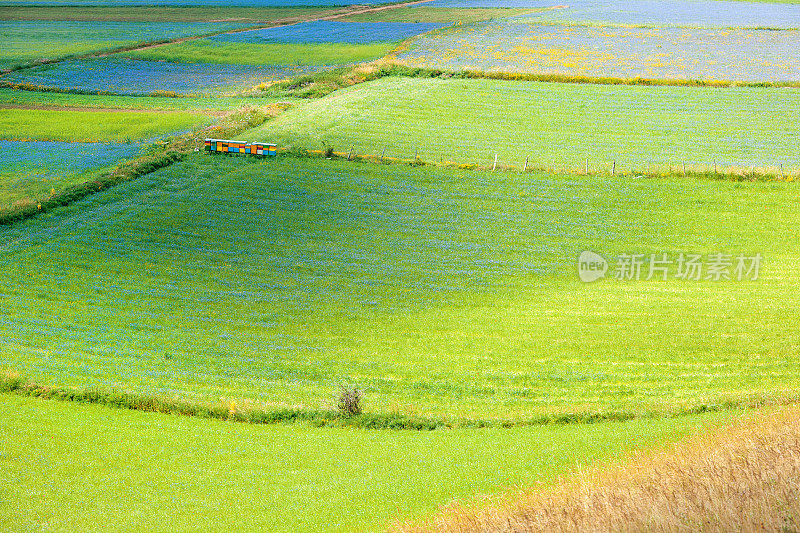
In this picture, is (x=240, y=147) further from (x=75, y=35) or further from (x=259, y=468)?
(x=75, y=35)

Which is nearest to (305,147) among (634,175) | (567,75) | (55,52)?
(634,175)

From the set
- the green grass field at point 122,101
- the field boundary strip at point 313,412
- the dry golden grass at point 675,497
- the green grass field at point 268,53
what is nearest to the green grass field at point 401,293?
the field boundary strip at point 313,412

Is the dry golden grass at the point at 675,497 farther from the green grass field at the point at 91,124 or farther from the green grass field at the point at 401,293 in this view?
the green grass field at the point at 91,124

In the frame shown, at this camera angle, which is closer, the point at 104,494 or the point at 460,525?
the point at 460,525

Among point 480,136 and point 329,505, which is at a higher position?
point 480,136

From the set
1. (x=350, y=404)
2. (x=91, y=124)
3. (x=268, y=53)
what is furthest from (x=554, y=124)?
(x=268, y=53)

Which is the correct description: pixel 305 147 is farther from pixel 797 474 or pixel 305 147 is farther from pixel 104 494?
pixel 797 474

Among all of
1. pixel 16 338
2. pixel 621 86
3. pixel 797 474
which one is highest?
pixel 621 86

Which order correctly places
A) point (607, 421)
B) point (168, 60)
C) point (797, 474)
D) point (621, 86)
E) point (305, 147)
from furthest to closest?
point (168, 60), point (621, 86), point (305, 147), point (607, 421), point (797, 474)
